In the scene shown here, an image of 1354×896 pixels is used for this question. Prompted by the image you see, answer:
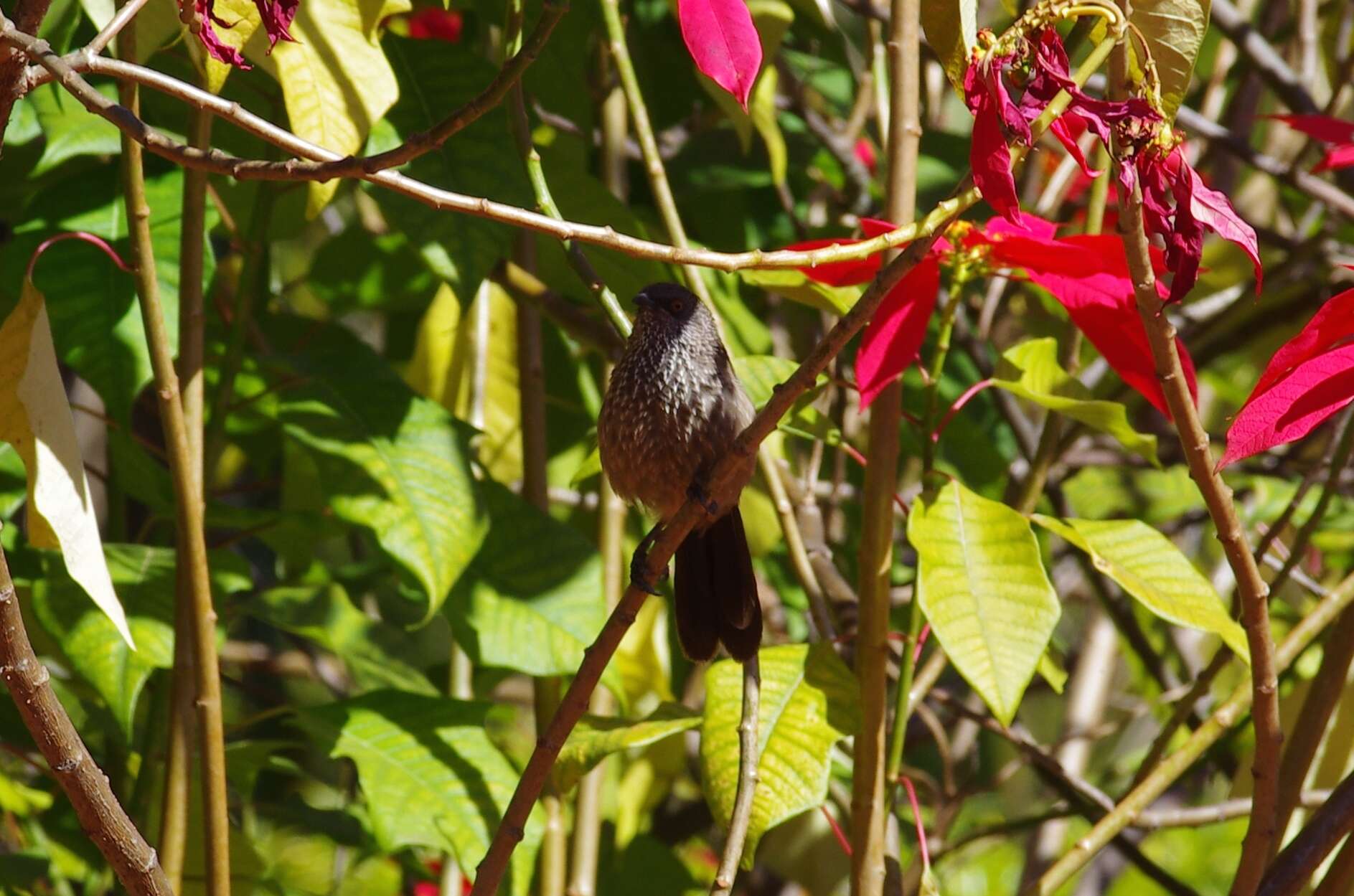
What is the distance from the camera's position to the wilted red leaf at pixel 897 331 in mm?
1608

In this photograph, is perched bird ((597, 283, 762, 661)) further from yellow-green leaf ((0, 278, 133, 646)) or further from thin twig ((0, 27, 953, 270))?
thin twig ((0, 27, 953, 270))

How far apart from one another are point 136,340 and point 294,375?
229 mm

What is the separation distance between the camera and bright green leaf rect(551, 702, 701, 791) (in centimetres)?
174

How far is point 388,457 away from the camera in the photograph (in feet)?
6.56

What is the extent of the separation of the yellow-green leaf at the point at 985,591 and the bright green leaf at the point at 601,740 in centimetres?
39

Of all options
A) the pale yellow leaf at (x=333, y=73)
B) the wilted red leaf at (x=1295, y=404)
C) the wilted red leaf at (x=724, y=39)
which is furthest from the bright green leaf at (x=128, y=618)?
the wilted red leaf at (x=1295, y=404)

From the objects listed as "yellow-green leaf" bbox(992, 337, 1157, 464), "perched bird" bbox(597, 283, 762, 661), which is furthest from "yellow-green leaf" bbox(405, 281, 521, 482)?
"yellow-green leaf" bbox(992, 337, 1157, 464)

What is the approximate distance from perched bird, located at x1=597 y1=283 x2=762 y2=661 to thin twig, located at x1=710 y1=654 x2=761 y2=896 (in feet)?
2.17

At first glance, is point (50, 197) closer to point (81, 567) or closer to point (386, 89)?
point (386, 89)

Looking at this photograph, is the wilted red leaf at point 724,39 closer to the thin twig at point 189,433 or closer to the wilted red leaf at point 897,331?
the wilted red leaf at point 897,331

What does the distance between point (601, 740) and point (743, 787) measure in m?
0.31

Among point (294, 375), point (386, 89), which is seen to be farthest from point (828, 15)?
point (294, 375)

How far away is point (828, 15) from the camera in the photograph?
2.00m

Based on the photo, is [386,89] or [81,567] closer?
[81,567]
